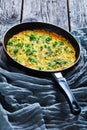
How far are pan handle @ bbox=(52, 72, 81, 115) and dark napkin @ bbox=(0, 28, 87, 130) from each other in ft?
0.12

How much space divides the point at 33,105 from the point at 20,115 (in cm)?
6

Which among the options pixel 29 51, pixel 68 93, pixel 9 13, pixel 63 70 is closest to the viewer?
pixel 68 93

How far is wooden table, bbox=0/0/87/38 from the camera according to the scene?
1.87 meters

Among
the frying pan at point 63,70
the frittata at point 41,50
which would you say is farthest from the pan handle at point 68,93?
the frittata at point 41,50

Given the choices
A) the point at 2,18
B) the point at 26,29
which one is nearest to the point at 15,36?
the point at 26,29

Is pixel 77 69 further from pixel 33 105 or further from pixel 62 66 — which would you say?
pixel 33 105

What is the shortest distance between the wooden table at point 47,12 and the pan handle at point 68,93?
50 cm

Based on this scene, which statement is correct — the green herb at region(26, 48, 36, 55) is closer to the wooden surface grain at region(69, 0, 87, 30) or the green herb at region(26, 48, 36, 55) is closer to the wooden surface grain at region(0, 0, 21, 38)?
the wooden surface grain at region(0, 0, 21, 38)

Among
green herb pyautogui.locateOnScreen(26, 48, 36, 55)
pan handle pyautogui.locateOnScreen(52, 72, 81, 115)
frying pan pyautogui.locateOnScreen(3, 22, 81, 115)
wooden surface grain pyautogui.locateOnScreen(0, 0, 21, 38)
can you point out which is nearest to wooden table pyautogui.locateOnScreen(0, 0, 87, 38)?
wooden surface grain pyautogui.locateOnScreen(0, 0, 21, 38)

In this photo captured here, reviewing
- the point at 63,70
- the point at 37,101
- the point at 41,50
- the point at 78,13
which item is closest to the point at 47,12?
the point at 78,13

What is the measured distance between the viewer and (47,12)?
1928 millimetres

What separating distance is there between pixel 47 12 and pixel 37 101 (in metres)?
0.68

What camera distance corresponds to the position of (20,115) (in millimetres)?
1304

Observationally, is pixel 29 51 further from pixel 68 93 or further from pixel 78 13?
pixel 78 13
